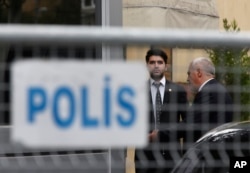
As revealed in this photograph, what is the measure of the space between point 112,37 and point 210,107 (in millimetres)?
801

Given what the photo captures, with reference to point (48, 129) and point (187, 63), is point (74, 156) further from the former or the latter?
point (187, 63)

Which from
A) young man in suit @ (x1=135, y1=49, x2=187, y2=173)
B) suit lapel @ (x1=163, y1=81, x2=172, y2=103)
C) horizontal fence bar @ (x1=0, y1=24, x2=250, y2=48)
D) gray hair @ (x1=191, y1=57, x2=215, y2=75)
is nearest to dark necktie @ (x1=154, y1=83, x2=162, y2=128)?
young man in suit @ (x1=135, y1=49, x2=187, y2=173)

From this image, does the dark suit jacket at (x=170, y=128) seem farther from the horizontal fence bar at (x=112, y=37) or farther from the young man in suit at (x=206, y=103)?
Result: the horizontal fence bar at (x=112, y=37)

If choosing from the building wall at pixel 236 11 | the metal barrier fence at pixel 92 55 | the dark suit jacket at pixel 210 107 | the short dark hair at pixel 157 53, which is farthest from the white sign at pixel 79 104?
the building wall at pixel 236 11

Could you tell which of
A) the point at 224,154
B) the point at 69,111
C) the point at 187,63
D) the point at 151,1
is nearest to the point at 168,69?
the point at 187,63

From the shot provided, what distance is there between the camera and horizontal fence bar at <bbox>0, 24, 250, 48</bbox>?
3.22 metres

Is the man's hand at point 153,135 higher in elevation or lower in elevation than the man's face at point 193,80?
lower

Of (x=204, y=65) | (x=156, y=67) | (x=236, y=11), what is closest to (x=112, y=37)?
(x=156, y=67)

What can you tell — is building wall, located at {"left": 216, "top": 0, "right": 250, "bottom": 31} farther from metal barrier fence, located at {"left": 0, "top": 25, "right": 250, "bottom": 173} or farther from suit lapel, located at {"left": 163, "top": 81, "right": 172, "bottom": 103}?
metal barrier fence, located at {"left": 0, "top": 25, "right": 250, "bottom": 173}

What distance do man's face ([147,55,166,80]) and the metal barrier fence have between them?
65 millimetres

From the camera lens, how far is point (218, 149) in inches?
169

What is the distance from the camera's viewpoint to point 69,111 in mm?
3346

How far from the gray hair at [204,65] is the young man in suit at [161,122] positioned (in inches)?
5.7

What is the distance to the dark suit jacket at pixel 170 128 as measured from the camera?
3891 millimetres
